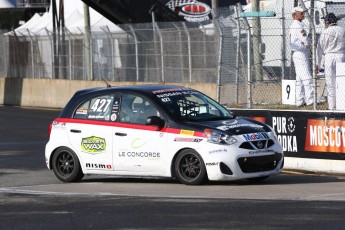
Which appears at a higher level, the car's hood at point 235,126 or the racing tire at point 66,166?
the car's hood at point 235,126

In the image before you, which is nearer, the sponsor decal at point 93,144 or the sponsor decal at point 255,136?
the sponsor decal at point 255,136

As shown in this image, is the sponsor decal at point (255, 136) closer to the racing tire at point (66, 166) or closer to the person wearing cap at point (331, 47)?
the racing tire at point (66, 166)

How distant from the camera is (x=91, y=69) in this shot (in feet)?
121

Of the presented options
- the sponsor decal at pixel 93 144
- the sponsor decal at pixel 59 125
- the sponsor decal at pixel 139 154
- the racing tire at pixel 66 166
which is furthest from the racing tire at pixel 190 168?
the sponsor decal at pixel 59 125

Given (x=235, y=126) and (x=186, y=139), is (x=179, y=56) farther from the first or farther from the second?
(x=186, y=139)

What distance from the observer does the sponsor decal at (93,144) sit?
15641 mm

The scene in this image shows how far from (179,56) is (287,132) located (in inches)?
568

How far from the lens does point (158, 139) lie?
15094 millimetres

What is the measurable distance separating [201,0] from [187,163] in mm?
40790

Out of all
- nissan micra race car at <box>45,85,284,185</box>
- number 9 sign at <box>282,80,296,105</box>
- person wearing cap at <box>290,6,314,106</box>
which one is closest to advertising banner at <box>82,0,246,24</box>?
person wearing cap at <box>290,6,314,106</box>

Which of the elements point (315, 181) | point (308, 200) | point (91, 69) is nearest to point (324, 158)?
point (315, 181)

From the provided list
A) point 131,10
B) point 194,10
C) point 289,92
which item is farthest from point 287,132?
point 194,10

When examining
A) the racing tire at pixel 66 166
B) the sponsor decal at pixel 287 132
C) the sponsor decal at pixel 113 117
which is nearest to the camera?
the sponsor decal at pixel 113 117

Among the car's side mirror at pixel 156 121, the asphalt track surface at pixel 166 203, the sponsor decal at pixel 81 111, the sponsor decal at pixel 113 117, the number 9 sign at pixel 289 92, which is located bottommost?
the asphalt track surface at pixel 166 203
